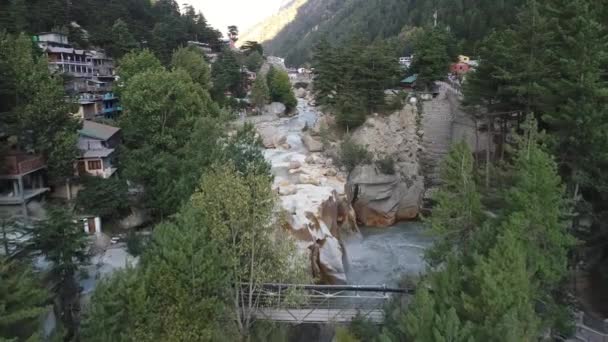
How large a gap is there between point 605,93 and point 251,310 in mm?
14428

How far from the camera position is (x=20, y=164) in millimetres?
21922

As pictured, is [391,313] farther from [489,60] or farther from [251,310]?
[489,60]

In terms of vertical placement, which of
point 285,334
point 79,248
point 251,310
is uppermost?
point 79,248

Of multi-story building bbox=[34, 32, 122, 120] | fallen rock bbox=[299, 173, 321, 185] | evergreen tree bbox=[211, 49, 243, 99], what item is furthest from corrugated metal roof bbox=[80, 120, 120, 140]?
evergreen tree bbox=[211, 49, 243, 99]

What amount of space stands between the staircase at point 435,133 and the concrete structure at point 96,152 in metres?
24.4

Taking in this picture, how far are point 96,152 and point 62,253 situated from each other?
12.8 metres

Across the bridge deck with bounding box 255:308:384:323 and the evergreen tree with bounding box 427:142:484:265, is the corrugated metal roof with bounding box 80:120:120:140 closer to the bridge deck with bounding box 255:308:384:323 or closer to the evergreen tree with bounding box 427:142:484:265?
the bridge deck with bounding box 255:308:384:323

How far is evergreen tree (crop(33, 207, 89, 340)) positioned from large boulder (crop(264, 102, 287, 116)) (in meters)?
49.5

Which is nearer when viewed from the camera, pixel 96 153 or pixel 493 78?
pixel 493 78

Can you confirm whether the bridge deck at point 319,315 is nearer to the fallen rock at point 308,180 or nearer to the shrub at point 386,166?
the fallen rock at point 308,180

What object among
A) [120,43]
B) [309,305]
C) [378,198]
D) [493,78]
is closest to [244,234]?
[309,305]

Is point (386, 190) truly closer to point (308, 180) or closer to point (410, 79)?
point (308, 180)

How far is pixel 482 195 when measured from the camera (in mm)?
17312

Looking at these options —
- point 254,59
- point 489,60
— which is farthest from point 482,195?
point 254,59
